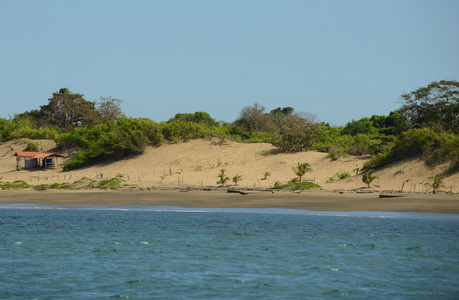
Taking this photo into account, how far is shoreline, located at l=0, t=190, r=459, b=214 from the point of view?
87.1 ft

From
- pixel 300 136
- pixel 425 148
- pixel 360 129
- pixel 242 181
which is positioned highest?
pixel 360 129

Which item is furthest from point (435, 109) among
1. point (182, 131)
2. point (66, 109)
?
point (66, 109)

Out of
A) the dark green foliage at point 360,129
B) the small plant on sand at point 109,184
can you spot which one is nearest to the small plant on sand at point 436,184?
the small plant on sand at point 109,184

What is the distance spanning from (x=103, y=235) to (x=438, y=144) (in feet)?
80.2

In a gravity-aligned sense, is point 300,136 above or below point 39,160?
above

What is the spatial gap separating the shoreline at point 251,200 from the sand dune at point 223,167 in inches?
130

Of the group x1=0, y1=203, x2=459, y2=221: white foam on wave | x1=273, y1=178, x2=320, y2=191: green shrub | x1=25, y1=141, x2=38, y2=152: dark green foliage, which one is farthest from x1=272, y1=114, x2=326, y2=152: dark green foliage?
x1=25, y1=141, x2=38, y2=152: dark green foliage

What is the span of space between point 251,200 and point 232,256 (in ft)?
47.8

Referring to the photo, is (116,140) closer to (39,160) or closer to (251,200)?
(39,160)

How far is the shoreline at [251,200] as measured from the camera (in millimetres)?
26547

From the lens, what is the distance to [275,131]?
54.5m

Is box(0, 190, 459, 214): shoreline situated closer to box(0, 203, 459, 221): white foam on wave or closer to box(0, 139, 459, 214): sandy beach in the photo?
box(0, 139, 459, 214): sandy beach

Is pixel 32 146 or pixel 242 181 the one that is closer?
pixel 242 181

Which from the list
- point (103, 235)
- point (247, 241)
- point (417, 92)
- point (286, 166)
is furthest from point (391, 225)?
point (417, 92)
